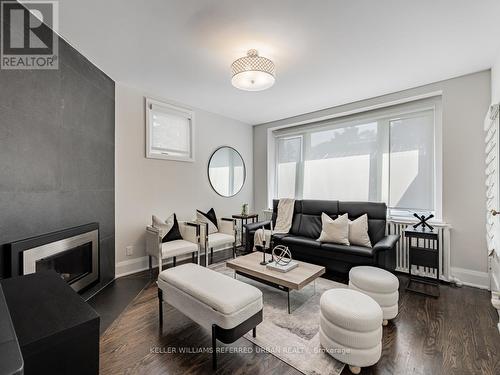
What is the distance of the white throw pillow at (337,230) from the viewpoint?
3.28m

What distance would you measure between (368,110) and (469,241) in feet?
7.58

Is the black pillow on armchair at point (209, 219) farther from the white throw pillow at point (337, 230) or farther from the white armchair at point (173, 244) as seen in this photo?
the white throw pillow at point (337, 230)

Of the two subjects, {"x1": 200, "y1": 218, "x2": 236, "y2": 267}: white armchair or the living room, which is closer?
the living room

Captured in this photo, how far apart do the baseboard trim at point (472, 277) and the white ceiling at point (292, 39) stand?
8.12ft

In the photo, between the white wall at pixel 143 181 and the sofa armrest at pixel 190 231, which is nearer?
the white wall at pixel 143 181

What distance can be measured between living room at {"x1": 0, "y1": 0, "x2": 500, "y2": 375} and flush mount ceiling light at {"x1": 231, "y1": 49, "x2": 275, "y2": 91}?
18 mm

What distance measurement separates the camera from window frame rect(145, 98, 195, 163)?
3.44 metres

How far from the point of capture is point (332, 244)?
3.26 metres

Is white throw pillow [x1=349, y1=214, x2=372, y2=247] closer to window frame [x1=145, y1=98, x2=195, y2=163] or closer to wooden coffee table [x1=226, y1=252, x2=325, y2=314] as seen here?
wooden coffee table [x1=226, y1=252, x2=325, y2=314]

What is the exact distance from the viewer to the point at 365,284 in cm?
216

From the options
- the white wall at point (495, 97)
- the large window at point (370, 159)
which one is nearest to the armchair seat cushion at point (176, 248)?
the large window at point (370, 159)

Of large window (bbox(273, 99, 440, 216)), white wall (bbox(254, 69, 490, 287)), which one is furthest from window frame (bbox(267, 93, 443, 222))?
white wall (bbox(254, 69, 490, 287))

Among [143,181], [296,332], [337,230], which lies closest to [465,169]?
[337,230]

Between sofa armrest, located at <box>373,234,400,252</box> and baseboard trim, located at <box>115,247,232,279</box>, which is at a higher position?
sofa armrest, located at <box>373,234,400,252</box>
